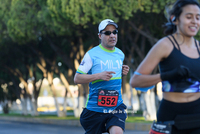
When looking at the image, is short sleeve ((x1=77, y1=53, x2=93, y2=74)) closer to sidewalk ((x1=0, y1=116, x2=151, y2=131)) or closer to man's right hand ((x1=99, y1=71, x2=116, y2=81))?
man's right hand ((x1=99, y1=71, x2=116, y2=81))

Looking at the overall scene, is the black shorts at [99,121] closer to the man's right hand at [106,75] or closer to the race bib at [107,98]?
the race bib at [107,98]

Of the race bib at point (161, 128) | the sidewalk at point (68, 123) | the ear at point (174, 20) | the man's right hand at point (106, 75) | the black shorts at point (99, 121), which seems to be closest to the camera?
the race bib at point (161, 128)

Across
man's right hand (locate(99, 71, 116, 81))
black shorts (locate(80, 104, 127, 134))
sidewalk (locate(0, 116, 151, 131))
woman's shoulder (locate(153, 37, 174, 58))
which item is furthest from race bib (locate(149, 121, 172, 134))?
sidewalk (locate(0, 116, 151, 131))

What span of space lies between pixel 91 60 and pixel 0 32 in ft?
65.9

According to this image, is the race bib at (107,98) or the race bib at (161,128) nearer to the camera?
the race bib at (161,128)

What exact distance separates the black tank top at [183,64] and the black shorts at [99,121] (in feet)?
6.77

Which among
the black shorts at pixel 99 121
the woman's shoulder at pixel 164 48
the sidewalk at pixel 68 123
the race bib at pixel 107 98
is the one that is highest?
the woman's shoulder at pixel 164 48

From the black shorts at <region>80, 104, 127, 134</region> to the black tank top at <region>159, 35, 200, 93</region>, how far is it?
206 centimetres

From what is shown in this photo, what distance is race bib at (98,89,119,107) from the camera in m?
5.25

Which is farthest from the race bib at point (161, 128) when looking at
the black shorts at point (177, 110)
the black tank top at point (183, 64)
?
the black tank top at point (183, 64)

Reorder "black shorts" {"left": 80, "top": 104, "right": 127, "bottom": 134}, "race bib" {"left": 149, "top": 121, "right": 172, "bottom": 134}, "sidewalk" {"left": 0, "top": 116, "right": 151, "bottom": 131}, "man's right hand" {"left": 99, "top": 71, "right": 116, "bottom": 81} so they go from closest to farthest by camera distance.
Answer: "race bib" {"left": 149, "top": 121, "right": 172, "bottom": 134} → "man's right hand" {"left": 99, "top": 71, "right": 116, "bottom": 81} → "black shorts" {"left": 80, "top": 104, "right": 127, "bottom": 134} → "sidewalk" {"left": 0, "top": 116, "right": 151, "bottom": 131}

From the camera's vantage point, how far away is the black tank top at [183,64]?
3172 millimetres

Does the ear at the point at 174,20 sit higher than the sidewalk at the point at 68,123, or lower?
higher

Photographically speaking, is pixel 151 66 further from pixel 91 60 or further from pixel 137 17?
pixel 137 17
